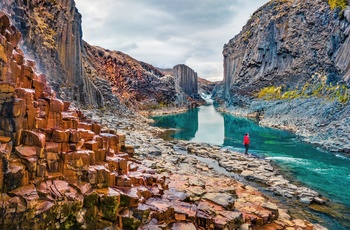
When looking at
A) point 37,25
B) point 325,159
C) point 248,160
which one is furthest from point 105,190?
point 37,25

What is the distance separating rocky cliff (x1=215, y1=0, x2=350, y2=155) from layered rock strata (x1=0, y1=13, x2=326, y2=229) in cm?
2577

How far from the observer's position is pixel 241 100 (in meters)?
91.5

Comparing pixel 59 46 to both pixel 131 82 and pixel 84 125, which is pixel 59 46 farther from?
pixel 131 82

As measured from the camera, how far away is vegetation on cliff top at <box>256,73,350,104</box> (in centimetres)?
4334

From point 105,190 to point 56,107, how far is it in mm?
4121

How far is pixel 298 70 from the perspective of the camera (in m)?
66.7

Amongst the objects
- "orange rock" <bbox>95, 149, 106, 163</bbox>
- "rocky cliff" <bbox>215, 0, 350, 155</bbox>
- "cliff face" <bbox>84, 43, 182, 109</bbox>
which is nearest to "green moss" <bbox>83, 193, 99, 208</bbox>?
"orange rock" <bbox>95, 149, 106, 163</bbox>

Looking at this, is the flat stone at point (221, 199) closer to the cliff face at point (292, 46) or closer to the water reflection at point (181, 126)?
the water reflection at point (181, 126)

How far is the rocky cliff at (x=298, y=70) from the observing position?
42531mm

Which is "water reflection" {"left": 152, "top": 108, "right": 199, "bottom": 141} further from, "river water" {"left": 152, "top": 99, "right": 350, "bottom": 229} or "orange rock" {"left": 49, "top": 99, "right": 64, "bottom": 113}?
"orange rock" {"left": 49, "top": 99, "right": 64, "bottom": 113}

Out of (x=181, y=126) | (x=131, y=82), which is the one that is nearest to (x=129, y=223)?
(x=181, y=126)

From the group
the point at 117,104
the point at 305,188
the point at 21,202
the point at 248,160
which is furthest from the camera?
the point at 117,104

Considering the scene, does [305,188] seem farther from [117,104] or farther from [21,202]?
[117,104]

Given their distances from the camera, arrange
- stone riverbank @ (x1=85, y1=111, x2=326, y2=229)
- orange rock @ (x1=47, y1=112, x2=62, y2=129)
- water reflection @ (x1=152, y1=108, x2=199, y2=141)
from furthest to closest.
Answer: water reflection @ (x1=152, y1=108, x2=199, y2=141), stone riverbank @ (x1=85, y1=111, x2=326, y2=229), orange rock @ (x1=47, y1=112, x2=62, y2=129)
